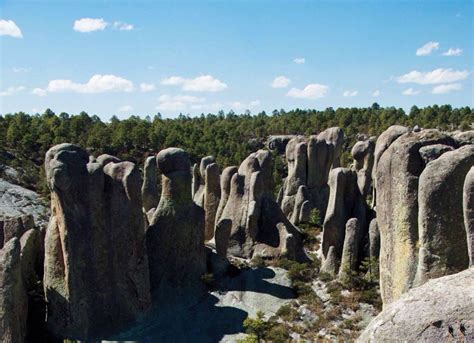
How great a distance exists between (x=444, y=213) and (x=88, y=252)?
11719 mm

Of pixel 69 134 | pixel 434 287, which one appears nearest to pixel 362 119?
pixel 69 134

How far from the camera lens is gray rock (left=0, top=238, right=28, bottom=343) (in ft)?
46.6

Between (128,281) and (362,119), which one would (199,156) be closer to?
(362,119)

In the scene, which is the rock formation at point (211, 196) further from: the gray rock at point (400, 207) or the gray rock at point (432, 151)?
the gray rock at point (432, 151)

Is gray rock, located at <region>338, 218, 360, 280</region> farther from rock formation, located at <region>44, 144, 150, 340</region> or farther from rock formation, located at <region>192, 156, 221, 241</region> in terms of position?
rock formation, located at <region>192, 156, 221, 241</region>

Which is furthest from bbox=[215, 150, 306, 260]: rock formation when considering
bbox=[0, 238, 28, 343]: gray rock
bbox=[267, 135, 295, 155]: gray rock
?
bbox=[267, 135, 295, 155]: gray rock

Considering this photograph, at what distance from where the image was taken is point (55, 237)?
16.5 meters

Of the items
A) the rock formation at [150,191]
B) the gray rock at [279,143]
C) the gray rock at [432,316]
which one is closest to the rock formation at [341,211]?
the rock formation at [150,191]

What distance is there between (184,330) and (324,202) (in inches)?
769

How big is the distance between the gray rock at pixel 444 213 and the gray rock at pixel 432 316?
3893mm

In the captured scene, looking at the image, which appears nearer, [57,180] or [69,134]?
[57,180]

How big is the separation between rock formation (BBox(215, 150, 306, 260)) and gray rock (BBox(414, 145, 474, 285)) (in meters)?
13.1

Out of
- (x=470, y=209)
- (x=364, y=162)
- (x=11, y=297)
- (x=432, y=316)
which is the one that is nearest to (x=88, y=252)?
(x=11, y=297)

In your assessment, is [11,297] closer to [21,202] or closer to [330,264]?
[330,264]
